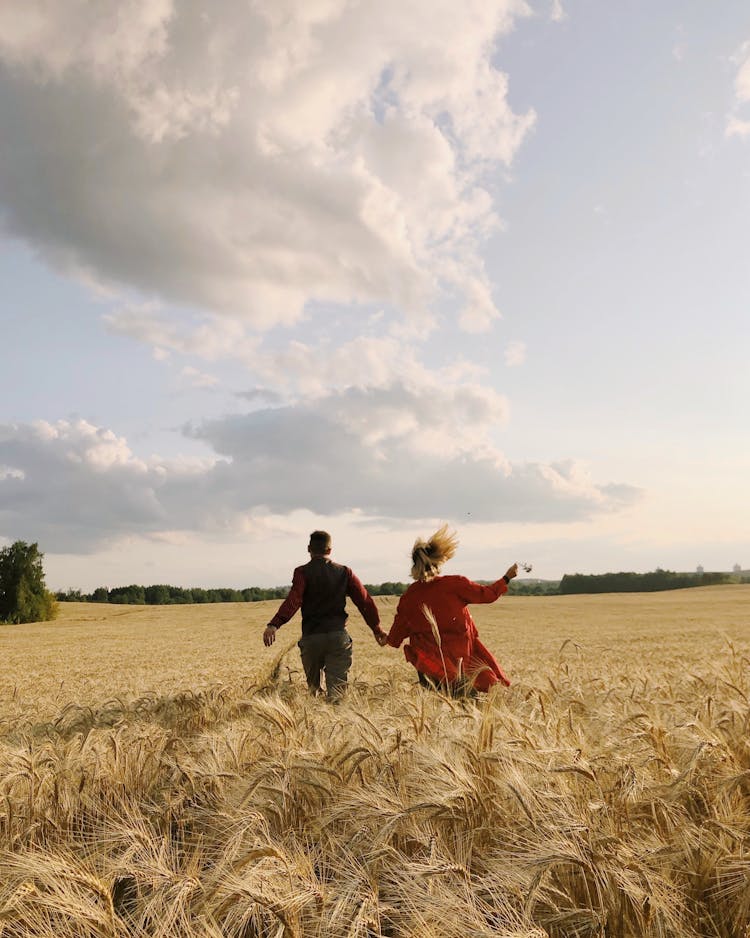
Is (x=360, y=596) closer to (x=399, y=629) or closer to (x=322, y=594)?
(x=322, y=594)

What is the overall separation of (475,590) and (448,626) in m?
0.45

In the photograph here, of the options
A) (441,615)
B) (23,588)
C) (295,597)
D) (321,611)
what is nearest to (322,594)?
(321,611)

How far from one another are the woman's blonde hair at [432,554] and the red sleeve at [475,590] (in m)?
0.28

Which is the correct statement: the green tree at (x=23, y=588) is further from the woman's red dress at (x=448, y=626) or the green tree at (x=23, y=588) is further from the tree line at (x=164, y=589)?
the woman's red dress at (x=448, y=626)

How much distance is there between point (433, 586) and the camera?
6902 mm

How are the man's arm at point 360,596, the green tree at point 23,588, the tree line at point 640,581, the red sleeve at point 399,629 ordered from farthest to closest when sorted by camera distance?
the tree line at point 640,581
the green tree at point 23,588
the man's arm at point 360,596
the red sleeve at point 399,629

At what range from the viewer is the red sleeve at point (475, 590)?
6648 millimetres

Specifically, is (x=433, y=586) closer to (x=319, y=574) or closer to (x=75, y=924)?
(x=319, y=574)

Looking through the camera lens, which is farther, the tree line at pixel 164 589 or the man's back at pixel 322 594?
the tree line at pixel 164 589

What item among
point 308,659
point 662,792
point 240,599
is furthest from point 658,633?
point 240,599

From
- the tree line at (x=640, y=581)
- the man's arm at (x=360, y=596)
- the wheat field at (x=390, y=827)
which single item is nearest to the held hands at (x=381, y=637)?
the man's arm at (x=360, y=596)

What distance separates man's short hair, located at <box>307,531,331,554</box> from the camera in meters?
8.36

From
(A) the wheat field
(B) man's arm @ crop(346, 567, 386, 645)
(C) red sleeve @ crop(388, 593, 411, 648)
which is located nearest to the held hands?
(C) red sleeve @ crop(388, 593, 411, 648)

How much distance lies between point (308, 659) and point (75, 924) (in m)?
6.21
